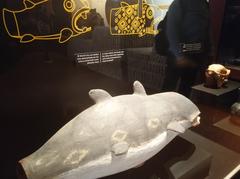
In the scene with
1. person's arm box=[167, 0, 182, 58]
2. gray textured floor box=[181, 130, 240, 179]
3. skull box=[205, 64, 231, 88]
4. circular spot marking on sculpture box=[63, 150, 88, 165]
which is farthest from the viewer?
skull box=[205, 64, 231, 88]

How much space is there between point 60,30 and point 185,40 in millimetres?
876

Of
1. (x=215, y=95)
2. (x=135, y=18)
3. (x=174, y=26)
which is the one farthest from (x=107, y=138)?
(x=215, y=95)

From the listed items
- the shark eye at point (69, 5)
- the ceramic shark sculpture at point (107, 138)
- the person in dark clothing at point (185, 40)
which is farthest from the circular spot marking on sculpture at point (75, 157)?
the person in dark clothing at point (185, 40)

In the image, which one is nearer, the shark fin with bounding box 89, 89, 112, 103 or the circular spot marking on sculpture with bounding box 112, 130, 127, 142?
the circular spot marking on sculpture with bounding box 112, 130, 127, 142

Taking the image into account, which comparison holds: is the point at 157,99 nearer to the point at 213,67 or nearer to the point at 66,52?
the point at 66,52

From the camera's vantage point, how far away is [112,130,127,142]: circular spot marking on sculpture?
0.77m

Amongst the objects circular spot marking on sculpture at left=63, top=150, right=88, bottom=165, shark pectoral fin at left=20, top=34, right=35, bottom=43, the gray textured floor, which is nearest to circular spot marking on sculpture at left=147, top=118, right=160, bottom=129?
circular spot marking on sculpture at left=63, top=150, right=88, bottom=165

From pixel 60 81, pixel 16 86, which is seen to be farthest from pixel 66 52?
pixel 16 86

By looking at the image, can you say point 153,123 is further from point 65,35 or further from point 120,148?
point 65,35

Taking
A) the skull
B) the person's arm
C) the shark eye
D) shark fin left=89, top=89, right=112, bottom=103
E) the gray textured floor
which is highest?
the shark eye

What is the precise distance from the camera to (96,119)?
2.64 feet

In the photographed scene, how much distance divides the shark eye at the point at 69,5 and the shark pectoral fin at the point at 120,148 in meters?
0.55

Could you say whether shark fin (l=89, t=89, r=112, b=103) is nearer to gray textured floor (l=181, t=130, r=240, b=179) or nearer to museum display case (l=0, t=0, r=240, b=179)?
museum display case (l=0, t=0, r=240, b=179)

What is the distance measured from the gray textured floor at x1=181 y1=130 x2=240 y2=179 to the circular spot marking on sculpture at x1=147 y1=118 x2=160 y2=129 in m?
0.39
